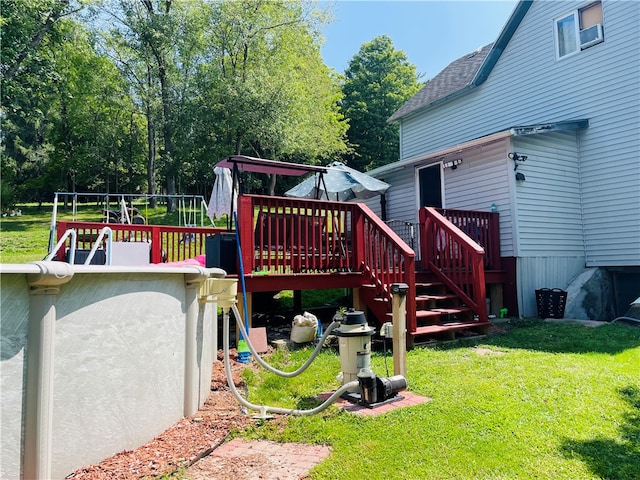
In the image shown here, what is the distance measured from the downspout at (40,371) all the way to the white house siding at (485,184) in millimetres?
7902

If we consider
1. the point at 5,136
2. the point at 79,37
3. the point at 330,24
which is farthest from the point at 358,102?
the point at 5,136

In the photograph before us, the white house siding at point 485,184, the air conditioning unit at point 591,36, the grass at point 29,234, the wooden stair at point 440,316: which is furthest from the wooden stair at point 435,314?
the grass at point 29,234

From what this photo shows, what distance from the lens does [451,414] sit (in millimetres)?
3146

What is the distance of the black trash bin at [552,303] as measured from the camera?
298 inches

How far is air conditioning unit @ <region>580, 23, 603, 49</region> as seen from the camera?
909 centimetres

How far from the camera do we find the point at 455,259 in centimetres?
689

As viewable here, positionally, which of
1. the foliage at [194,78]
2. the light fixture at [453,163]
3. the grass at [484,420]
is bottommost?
the grass at [484,420]

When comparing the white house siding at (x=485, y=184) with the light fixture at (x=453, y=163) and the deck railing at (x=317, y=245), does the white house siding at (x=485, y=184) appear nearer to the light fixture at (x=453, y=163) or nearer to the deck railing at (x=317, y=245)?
the light fixture at (x=453, y=163)

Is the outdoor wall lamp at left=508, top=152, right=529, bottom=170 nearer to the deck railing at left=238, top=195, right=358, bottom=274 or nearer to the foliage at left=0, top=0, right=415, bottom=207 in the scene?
the deck railing at left=238, top=195, right=358, bottom=274

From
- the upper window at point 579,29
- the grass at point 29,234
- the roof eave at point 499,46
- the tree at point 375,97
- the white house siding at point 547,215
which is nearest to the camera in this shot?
the white house siding at point 547,215

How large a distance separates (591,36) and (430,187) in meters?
4.77

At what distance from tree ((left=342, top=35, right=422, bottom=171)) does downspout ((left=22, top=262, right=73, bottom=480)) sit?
24715 mm

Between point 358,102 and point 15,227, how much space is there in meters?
20.1

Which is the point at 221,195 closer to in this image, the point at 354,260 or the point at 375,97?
the point at 354,260
